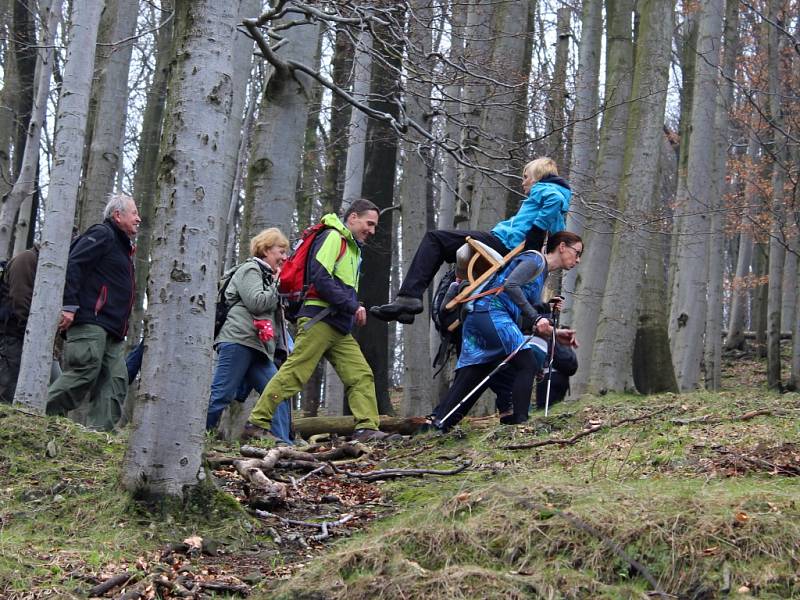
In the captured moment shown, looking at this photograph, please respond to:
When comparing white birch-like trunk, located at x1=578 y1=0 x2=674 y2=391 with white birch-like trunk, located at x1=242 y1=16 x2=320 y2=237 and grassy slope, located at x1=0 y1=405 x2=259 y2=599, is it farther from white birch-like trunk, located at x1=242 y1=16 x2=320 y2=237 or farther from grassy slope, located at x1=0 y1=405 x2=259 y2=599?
grassy slope, located at x1=0 y1=405 x2=259 y2=599

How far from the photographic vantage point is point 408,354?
49.7 feet

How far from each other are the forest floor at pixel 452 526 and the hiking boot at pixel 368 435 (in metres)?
1.35

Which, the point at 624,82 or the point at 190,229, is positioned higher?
the point at 624,82

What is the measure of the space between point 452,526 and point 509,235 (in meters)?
4.11

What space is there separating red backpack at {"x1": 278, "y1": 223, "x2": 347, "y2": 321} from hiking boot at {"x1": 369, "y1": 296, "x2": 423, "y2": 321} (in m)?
0.56

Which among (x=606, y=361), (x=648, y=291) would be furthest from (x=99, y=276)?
(x=648, y=291)

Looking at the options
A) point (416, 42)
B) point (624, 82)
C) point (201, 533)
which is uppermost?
point (624, 82)

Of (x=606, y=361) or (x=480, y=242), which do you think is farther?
(x=606, y=361)

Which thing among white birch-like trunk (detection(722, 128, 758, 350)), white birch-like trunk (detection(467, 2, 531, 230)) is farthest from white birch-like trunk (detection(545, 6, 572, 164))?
white birch-like trunk (detection(722, 128, 758, 350))

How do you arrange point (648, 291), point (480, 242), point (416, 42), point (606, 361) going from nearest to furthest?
1. point (480, 242)
2. point (416, 42)
3. point (606, 361)
4. point (648, 291)

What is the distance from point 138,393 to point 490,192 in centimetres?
844

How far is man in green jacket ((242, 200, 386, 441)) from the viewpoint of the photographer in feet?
26.1

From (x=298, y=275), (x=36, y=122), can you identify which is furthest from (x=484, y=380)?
(x=36, y=122)

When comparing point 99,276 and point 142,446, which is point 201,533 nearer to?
point 142,446
